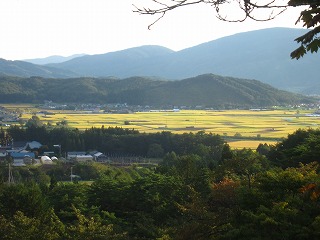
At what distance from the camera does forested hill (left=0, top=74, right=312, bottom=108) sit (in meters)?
89.8

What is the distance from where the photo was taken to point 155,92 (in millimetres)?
96938

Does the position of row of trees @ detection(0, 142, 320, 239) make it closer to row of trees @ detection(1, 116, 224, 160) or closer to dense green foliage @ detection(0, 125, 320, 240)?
dense green foliage @ detection(0, 125, 320, 240)

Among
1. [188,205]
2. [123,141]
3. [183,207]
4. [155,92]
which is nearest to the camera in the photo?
[188,205]

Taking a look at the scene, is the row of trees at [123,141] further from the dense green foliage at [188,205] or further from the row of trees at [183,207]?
the row of trees at [183,207]

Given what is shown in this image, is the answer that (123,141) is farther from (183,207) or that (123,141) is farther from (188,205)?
(188,205)

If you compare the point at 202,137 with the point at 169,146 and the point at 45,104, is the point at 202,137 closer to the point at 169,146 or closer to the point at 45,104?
the point at 169,146

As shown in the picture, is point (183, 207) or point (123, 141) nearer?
point (183, 207)

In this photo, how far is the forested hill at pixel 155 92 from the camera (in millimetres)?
89812

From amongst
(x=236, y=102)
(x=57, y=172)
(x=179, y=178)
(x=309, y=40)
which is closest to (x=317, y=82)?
(x=236, y=102)

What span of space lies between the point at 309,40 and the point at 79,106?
90.9m

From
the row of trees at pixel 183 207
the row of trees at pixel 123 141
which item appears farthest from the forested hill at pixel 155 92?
the row of trees at pixel 183 207

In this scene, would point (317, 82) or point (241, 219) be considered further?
point (317, 82)

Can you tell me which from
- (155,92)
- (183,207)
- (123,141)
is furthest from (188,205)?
(155,92)

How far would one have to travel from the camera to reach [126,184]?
18422 millimetres
